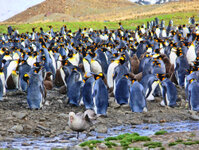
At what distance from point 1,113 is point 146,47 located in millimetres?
11141

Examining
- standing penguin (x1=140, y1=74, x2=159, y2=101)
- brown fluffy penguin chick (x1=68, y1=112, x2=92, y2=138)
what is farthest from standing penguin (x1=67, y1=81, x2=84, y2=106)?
brown fluffy penguin chick (x1=68, y1=112, x2=92, y2=138)

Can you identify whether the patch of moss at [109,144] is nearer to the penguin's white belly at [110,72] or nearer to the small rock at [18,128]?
the small rock at [18,128]

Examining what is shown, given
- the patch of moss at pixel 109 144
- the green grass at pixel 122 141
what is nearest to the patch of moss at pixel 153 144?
the green grass at pixel 122 141

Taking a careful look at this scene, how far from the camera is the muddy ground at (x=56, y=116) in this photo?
355 inches

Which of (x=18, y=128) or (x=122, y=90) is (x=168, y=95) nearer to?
(x=122, y=90)

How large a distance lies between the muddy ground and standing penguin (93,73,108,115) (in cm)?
28

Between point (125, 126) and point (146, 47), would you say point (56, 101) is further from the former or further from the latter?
point (146, 47)

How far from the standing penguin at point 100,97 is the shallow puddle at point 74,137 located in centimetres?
105

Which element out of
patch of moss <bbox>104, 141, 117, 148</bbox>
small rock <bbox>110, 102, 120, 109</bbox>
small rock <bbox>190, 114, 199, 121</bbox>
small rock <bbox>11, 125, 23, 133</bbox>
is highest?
small rock <bbox>11, 125, 23, 133</bbox>

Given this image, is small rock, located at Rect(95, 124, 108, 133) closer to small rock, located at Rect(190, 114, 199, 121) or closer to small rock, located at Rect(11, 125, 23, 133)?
small rock, located at Rect(11, 125, 23, 133)

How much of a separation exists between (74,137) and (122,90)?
346 centimetres

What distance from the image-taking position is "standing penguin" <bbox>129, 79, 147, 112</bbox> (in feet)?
36.0

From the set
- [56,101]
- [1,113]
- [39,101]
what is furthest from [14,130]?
[56,101]

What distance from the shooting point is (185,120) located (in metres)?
10.4
